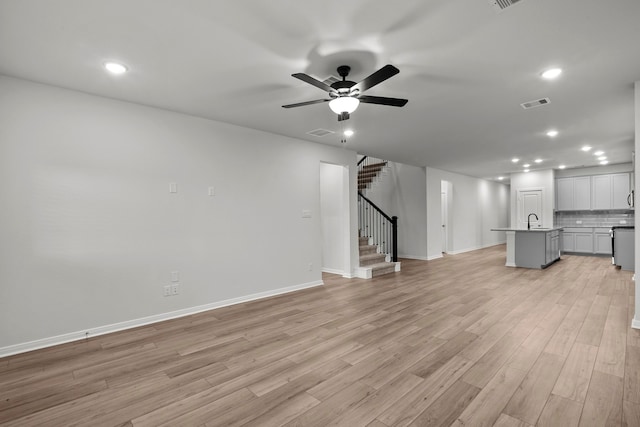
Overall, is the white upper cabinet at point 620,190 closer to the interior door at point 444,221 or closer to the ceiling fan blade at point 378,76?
the interior door at point 444,221

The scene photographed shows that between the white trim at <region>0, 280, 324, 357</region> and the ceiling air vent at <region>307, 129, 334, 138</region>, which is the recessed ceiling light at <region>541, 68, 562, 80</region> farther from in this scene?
the white trim at <region>0, 280, 324, 357</region>

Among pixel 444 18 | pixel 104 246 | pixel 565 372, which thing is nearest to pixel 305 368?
pixel 565 372

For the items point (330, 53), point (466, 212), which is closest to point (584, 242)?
point (466, 212)

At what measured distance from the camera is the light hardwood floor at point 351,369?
1.97 m

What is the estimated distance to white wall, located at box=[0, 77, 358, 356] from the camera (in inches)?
117

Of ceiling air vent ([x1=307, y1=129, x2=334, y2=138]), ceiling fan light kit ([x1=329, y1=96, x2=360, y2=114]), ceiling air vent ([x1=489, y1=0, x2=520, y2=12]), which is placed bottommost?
ceiling fan light kit ([x1=329, y1=96, x2=360, y2=114])

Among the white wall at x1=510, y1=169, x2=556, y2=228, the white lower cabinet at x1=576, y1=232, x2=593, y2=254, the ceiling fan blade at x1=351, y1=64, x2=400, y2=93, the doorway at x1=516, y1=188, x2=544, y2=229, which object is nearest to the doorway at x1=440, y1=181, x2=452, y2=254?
the white wall at x1=510, y1=169, x2=556, y2=228

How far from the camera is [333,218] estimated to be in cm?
660

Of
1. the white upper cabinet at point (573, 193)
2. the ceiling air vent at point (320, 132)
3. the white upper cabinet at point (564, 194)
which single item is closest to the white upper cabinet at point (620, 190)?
the white upper cabinet at point (573, 193)

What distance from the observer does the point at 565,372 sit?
2443mm

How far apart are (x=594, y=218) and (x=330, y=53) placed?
34.7 feet

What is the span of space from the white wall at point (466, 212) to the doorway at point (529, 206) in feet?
4.61

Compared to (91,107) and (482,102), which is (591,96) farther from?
(91,107)

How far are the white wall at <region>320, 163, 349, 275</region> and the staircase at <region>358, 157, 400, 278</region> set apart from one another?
0.58 m
